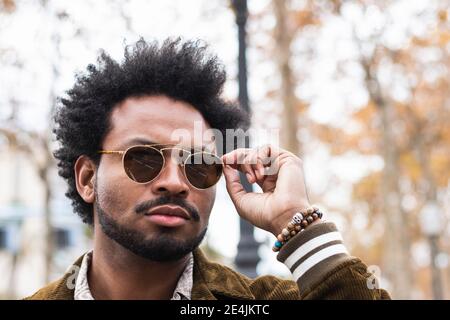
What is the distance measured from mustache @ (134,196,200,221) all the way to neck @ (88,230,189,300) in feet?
0.78

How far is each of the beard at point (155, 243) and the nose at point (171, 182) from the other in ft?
0.68

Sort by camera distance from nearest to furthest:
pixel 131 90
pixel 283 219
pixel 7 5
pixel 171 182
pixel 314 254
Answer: pixel 314 254, pixel 283 219, pixel 171 182, pixel 131 90, pixel 7 5

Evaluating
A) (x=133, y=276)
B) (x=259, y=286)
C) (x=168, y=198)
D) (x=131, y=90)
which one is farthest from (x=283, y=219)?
(x=131, y=90)

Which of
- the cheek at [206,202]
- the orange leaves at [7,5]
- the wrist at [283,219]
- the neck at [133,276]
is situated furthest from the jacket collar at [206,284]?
the orange leaves at [7,5]

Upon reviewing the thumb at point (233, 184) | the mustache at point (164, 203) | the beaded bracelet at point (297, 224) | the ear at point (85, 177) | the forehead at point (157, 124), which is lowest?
the beaded bracelet at point (297, 224)

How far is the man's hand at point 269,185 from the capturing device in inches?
104

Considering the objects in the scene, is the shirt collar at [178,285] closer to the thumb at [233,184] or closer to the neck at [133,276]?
the neck at [133,276]

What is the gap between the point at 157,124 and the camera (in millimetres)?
2998

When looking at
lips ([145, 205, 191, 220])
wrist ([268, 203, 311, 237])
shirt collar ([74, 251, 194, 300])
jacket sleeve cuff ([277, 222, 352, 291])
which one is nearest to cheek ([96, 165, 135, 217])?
lips ([145, 205, 191, 220])

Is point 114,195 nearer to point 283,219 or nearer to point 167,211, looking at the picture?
point 167,211

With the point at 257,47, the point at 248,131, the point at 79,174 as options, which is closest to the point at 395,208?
the point at 257,47

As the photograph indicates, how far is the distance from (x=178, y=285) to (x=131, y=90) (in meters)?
1.11

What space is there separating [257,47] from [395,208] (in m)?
5.04

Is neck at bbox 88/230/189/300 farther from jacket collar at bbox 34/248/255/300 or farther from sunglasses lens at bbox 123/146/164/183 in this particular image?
sunglasses lens at bbox 123/146/164/183
